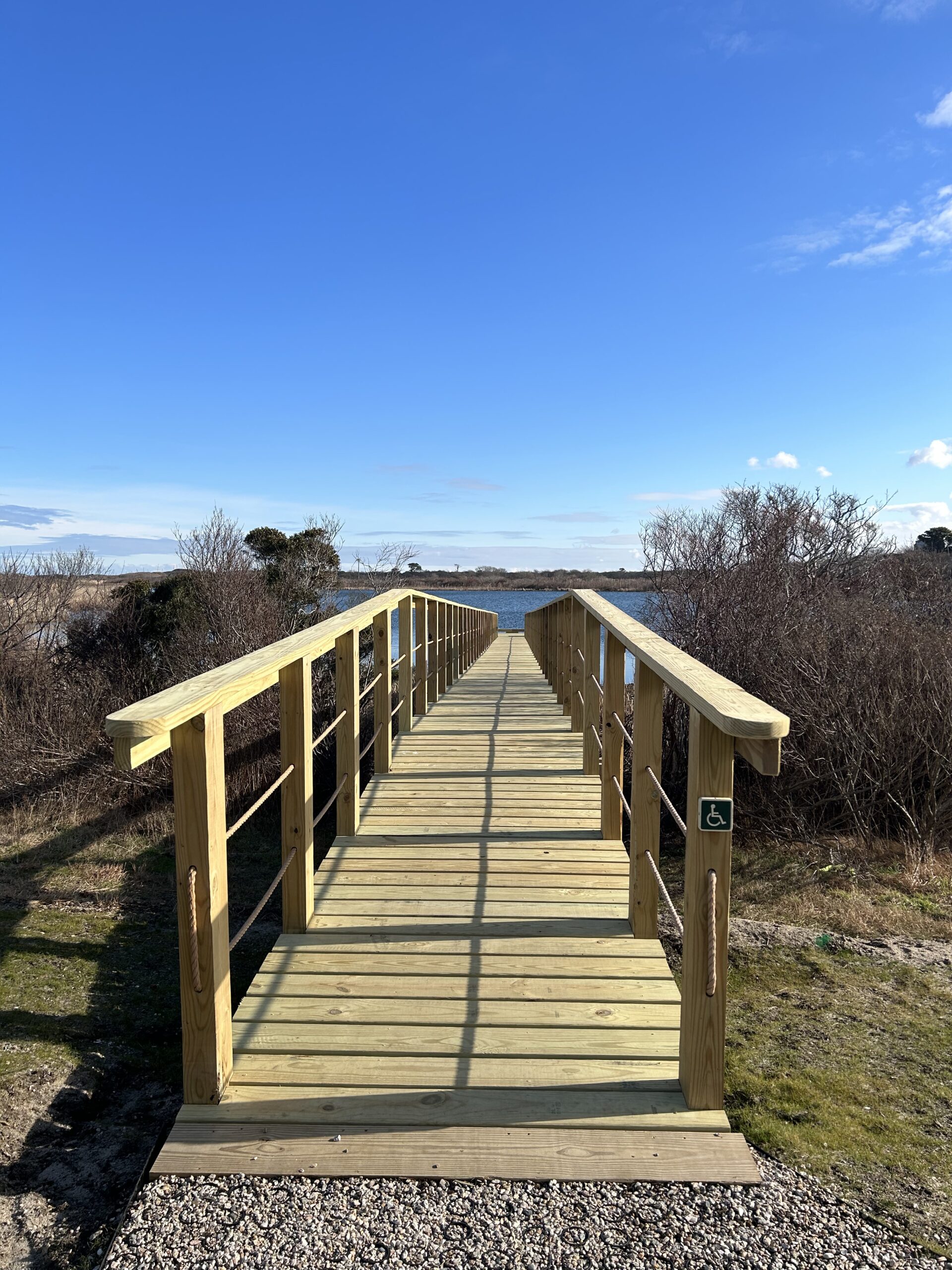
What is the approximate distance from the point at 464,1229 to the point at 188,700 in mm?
1346

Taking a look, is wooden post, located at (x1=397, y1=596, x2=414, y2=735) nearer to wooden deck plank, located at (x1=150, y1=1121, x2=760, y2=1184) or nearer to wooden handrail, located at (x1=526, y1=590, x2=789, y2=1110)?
wooden handrail, located at (x1=526, y1=590, x2=789, y2=1110)

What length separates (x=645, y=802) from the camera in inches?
122

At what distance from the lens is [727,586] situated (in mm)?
12625

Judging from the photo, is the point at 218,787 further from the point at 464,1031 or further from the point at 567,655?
the point at 567,655

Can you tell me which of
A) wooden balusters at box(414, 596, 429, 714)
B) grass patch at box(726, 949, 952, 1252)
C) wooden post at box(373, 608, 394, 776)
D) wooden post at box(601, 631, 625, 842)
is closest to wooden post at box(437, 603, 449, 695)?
wooden balusters at box(414, 596, 429, 714)

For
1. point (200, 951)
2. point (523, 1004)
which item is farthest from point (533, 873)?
point (200, 951)

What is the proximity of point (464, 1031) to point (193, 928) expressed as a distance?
0.93m

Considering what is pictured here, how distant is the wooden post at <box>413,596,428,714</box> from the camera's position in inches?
303

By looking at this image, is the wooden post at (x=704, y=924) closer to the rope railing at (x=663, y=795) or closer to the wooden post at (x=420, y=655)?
the rope railing at (x=663, y=795)

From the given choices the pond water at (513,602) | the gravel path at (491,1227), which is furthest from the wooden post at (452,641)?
the gravel path at (491,1227)

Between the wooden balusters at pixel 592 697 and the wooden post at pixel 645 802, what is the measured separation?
192 centimetres

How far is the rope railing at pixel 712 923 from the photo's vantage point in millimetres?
2123

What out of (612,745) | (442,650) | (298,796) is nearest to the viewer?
(298,796)

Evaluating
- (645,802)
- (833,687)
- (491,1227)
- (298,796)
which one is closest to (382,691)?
(298,796)
